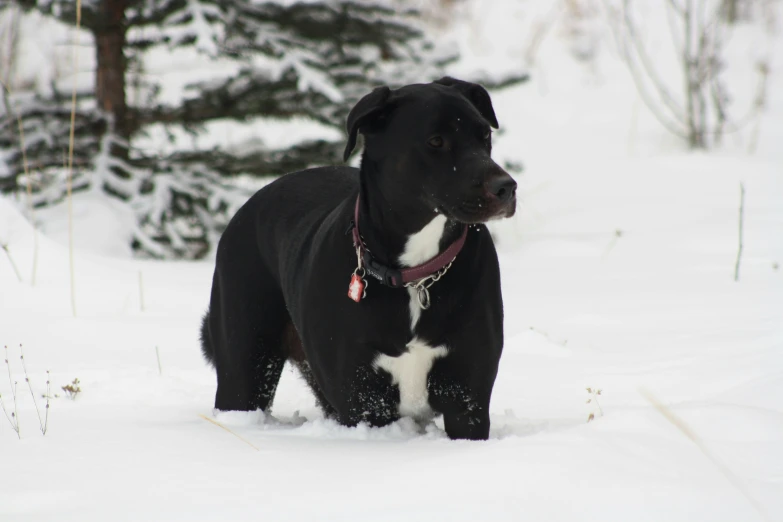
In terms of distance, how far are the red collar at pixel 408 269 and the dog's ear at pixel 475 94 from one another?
22.1 inches

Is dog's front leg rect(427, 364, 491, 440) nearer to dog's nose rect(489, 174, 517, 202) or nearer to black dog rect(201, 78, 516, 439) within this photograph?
black dog rect(201, 78, 516, 439)

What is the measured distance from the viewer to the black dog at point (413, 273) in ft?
8.24

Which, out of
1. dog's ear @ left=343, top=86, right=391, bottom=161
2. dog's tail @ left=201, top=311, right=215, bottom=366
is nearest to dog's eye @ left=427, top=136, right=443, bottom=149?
dog's ear @ left=343, top=86, right=391, bottom=161

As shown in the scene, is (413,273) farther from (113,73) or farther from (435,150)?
(113,73)

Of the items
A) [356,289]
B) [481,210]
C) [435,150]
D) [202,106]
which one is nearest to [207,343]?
[356,289]

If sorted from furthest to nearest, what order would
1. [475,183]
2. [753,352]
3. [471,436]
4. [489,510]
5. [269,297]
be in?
[753,352], [269,297], [471,436], [475,183], [489,510]

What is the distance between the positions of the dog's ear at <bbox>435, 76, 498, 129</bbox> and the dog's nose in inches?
21.3

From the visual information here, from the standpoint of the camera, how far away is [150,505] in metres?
1.85

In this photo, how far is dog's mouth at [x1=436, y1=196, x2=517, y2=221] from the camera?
241 cm

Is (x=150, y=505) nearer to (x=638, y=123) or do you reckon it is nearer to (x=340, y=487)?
(x=340, y=487)

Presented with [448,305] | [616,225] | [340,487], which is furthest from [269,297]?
[616,225]

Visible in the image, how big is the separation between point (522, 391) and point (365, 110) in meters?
1.52

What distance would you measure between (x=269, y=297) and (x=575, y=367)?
1.50 m

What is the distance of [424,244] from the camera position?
260 centimetres
